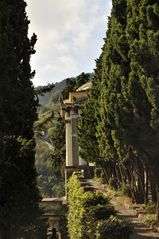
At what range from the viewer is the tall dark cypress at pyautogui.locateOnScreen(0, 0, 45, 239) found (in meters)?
14.6

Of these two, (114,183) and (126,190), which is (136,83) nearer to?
(126,190)

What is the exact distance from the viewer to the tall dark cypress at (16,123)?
1456cm

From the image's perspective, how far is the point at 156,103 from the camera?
1318cm

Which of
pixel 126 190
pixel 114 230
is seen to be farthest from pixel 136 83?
pixel 126 190

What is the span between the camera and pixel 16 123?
16.0 m

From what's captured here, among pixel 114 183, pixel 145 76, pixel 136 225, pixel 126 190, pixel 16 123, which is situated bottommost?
pixel 136 225

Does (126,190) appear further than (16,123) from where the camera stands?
Yes

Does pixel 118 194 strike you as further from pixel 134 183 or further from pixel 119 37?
pixel 119 37

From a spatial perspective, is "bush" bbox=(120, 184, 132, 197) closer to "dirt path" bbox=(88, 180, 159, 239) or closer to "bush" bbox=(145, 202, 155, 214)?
"dirt path" bbox=(88, 180, 159, 239)

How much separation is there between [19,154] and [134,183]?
8.25m

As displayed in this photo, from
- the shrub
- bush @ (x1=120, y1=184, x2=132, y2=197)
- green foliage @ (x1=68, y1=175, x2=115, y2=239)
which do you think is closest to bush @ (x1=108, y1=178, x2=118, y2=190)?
bush @ (x1=120, y1=184, x2=132, y2=197)

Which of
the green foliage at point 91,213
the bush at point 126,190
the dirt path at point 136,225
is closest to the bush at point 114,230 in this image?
the dirt path at point 136,225

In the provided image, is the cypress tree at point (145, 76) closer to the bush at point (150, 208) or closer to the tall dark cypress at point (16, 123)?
the bush at point (150, 208)

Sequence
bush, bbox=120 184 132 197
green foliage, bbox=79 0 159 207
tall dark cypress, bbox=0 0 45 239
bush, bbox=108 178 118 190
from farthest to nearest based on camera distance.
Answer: bush, bbox=108 178 118 190
bush, bbox=120 184 132 197
tall dark cypress, bbox=0 0 45 239
green foliage, bbox=79 0 159 207
